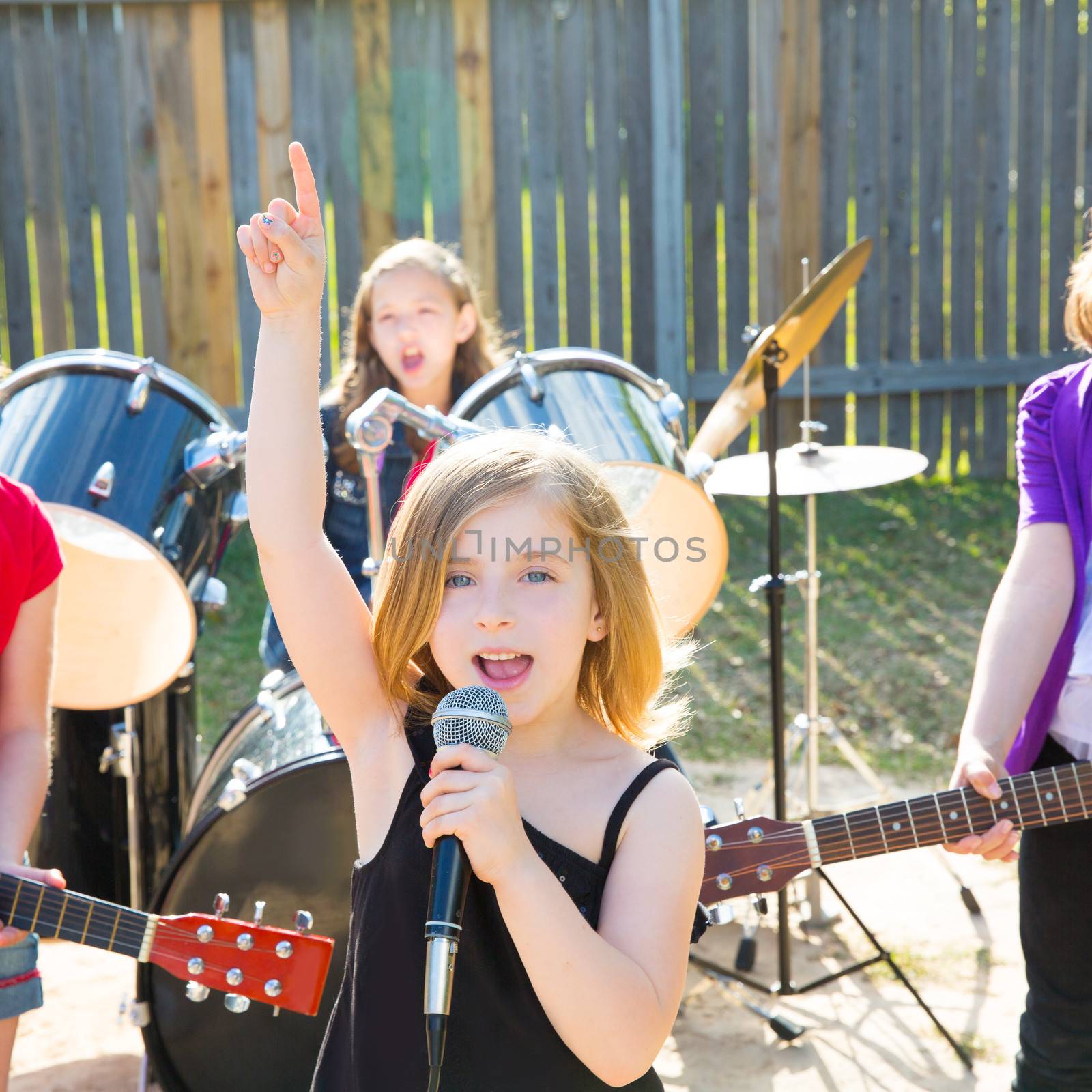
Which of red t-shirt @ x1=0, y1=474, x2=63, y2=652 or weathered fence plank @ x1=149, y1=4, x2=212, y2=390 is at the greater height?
weathered fence plank @ x1=149, y1=4, x2=212, y2=390

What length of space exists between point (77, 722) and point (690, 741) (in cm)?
241

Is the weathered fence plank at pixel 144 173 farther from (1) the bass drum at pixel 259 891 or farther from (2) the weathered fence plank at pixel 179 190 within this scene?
(1) the bass drum at pixel 259 891

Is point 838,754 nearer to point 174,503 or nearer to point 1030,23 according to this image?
point 174,503

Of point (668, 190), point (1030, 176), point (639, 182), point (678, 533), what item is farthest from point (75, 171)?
point (1030, 176)

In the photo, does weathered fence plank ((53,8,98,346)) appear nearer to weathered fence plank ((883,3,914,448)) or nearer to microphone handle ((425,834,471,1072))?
weathered fence plank ((883,3,914,448))

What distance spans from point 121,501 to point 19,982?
3.68 feet

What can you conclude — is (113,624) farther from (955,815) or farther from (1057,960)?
(1057,960)

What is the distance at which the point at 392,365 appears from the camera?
3549 mm

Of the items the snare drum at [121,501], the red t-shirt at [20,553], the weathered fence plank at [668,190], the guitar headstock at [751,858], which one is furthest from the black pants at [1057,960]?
the weathered fence plank at [668,190]

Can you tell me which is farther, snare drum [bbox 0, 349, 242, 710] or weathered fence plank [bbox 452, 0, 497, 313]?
weathered fence plank [bbox 452, 0, 497, 313]

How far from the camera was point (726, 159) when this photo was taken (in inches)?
250

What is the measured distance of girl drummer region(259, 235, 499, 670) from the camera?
139 inches

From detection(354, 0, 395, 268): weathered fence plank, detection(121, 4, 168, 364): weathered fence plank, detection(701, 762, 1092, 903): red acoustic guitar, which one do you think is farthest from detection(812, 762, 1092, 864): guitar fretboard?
detection(121, 4, 168, 364): weathered fence plank

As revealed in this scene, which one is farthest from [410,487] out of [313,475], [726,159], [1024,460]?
[726,159]
